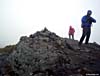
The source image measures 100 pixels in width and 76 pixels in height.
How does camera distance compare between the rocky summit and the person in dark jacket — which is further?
the person in dark jacket

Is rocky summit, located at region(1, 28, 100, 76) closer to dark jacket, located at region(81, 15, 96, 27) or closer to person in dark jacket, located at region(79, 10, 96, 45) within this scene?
person in dark jacket, located at region(79, 10, 96, 45)

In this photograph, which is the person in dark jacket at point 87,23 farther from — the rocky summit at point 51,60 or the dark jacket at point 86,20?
the rocky summit at point 51,60

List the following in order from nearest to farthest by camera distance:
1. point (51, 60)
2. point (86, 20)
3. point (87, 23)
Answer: point (51, 60) < point (86, 20) < point (87, 23)

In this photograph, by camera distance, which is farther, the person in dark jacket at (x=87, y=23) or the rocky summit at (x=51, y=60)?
the person in dark jacket at (x=87, y=23)

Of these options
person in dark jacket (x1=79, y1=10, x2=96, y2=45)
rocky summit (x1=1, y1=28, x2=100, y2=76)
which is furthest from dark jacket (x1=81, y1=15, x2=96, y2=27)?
rocky summit (x1=1, y1=28, x2=100, y2=76)

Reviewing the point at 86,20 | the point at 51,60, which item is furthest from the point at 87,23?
the point at 51,60

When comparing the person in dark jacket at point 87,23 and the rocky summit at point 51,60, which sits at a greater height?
the person in dark jacket at point 87,23

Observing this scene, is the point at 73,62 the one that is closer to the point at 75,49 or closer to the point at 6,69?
the point at 75,49

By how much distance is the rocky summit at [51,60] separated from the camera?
18.4m

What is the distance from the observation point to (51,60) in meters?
19.6

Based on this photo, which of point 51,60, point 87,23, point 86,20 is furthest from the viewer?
point 87,23

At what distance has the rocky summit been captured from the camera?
18406 millimetres

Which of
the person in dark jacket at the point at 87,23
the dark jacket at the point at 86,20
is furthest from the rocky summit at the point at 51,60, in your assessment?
the dark jacket at the point at 86,20

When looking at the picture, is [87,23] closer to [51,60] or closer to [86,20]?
[86,20]
